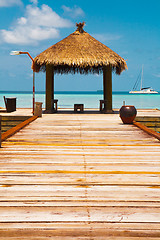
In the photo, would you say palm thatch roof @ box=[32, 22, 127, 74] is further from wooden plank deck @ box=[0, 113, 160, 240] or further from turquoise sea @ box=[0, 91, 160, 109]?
turquoise sea @ box=[0, 91, 160, 109]

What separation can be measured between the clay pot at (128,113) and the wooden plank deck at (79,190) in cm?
298

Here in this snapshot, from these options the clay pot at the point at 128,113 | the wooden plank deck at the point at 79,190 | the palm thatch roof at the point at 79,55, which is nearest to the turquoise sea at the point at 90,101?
the palm thatch roof at the point at 79,55

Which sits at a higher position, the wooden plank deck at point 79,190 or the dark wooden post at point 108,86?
the dark wooden post at point 108,86

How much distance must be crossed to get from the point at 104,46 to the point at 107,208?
1263 centimetres

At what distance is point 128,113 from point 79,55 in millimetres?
5308

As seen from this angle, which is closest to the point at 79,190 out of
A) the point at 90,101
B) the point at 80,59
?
the point at 80,59

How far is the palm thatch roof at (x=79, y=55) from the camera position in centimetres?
1312

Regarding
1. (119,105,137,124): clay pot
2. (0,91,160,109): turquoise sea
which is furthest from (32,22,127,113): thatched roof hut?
(0,91,160,109): turquoise sea

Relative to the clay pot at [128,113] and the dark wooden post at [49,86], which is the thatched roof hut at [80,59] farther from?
the clay pot at [128,113]

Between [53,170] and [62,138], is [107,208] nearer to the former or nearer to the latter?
[53,170]

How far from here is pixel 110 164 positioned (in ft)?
14.8

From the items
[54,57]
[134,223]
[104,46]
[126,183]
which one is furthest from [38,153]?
[104,46]

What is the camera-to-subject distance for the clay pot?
9.00 metres

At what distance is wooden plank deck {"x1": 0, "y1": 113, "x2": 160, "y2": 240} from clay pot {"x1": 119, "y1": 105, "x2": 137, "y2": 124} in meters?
2.98
